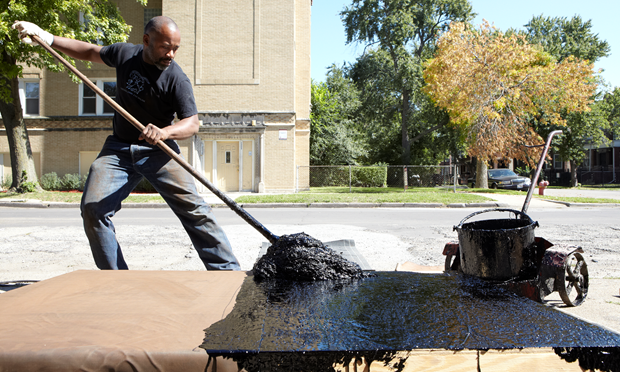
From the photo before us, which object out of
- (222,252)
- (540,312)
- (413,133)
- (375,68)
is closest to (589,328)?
(540,312)

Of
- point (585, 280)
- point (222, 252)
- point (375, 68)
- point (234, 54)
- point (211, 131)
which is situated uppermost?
point (375, 68)

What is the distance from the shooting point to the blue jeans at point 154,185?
3.10 metres

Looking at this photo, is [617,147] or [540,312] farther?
[617,147]

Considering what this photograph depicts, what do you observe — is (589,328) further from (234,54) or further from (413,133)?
(413,133)

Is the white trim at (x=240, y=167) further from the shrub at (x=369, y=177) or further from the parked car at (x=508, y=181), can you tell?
the parked car at (x=508, y=181)

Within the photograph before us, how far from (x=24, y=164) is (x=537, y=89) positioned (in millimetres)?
22472

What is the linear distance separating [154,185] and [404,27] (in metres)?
32.1

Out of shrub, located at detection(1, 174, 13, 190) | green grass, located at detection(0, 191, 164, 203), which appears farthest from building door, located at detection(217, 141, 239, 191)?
shrub, located at detection(1, 174, 13, 190)

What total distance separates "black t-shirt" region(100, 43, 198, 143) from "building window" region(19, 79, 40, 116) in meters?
22.9

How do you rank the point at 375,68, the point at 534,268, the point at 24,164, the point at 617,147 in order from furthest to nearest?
the point at 617,147 < the point at 375,68 < the point at 24,164 < the point at 534,268

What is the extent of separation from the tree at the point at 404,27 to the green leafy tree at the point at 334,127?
5.73 metres

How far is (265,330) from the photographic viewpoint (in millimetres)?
1592

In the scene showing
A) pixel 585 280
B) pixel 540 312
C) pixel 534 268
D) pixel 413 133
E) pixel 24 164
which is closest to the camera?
pixel 540 312

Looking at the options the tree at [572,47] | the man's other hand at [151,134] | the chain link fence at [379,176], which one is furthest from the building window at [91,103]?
the tree at [572,47]
